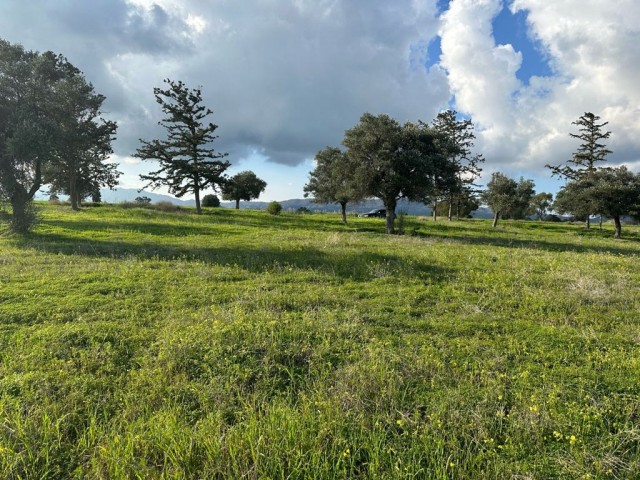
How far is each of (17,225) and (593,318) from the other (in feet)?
89.1

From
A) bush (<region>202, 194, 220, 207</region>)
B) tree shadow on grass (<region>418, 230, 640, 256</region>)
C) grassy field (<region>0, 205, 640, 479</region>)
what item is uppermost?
bush (<region>202, 194, 220, 207</region>)

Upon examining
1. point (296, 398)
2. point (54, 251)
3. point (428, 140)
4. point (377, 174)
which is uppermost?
point (428, 140)

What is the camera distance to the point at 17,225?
20547mm

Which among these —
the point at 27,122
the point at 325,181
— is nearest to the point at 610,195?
the point at 325,181

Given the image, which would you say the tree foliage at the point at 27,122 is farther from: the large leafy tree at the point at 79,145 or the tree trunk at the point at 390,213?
the tree trunk at the point at 390,213

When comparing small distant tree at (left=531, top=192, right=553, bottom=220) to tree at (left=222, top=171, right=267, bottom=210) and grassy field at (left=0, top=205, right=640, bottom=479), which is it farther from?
grassy field at (left=0, top=205, right=640, bottom=479)

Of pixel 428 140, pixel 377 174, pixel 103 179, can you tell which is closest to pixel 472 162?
pixel 428 140

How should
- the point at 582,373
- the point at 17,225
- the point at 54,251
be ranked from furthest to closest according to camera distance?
1. the point at 17,225
2. the point at 54,251
3. the point at 582,373

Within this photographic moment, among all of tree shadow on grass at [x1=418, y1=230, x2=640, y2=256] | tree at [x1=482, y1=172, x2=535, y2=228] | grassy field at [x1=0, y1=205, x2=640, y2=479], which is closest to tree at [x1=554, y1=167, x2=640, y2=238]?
tree at [x1=482, y1=172, x2=535, y2=228]

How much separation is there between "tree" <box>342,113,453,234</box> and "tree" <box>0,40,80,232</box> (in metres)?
22.2

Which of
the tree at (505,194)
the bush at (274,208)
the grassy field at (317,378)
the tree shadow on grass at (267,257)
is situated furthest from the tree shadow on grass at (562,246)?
the bush at (274,208)

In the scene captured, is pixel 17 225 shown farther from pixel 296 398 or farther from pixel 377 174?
pixel 377 174

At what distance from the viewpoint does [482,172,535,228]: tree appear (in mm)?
49906

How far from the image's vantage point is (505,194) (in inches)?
1987
